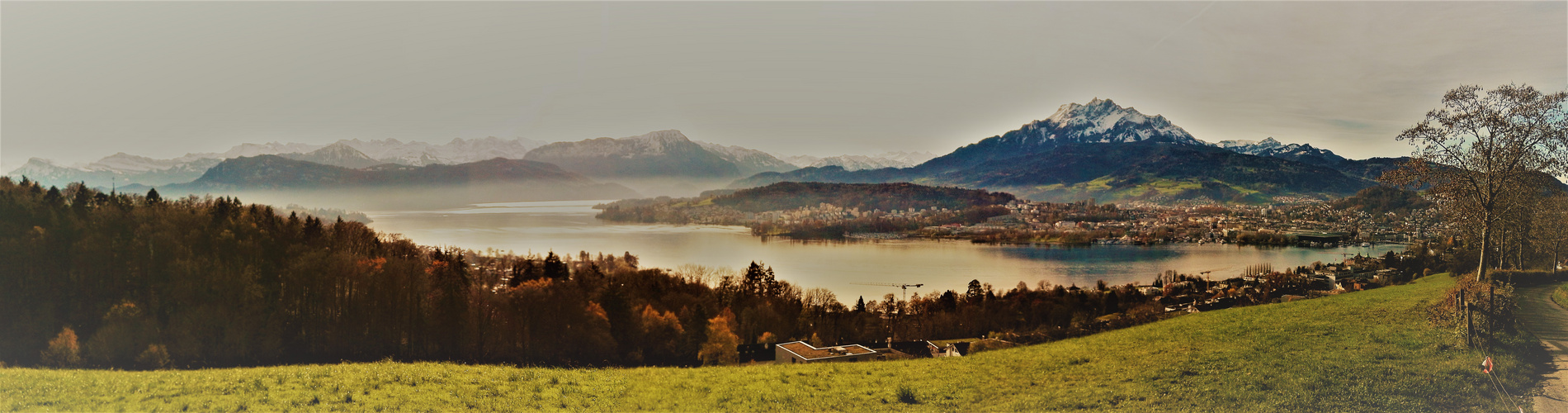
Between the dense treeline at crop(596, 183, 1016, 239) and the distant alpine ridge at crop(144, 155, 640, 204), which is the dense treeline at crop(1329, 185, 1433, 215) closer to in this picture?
the dense treeline at crop(596, 183, 1016, 239)

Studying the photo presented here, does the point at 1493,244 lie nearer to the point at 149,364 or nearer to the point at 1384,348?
the point at 1384,348

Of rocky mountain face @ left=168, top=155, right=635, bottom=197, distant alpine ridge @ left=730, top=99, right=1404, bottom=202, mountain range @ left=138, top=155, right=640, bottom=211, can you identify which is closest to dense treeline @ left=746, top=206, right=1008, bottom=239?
distant alpine ridge @ left=730, top=99, right=1404, bottom=202

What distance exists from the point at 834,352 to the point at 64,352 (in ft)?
44.4

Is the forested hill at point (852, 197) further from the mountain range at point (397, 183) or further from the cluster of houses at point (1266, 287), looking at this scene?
the cluster of houses at point (1266, 287)

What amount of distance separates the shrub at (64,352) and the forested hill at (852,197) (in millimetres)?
49626

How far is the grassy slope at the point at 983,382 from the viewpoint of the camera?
5570 millimetres

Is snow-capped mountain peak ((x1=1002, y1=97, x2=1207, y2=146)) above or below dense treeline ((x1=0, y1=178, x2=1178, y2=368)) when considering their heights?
above

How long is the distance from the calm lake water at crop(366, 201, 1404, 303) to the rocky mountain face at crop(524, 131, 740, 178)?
49.5 metres

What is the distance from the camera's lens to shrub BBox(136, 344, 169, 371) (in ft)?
35.7

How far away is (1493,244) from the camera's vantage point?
371 inches

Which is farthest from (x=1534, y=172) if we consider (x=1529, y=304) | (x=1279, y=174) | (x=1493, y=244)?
(x=1279, y=174)

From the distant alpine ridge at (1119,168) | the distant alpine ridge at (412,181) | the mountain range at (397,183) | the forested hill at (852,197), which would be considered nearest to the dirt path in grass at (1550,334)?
the distant alpine ridge at (1119,168)

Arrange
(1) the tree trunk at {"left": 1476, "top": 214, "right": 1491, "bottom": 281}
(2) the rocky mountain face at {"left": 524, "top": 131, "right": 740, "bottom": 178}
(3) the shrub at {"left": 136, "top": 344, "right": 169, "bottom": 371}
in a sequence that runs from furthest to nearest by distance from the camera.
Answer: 1. (2) the rocky mountain face at {"left": 524, "top": 131, "right": 740, "bottom": 178}
2. (3) the shrub at {"left": 136, "top": 344, "right": 169, "bottom": 371}
3. (1) the tree trunk at {"left": 1476, "top": 214, "right": 1491, "bottom": 281}

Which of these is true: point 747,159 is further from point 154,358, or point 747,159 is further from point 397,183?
point 154,358
